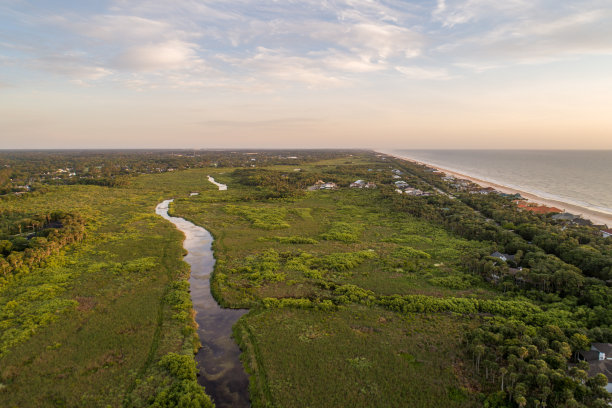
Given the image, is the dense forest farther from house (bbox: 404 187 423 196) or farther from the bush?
house (bbox: 404 187 423 196)

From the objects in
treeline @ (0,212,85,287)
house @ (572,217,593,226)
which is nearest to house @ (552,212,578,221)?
house @ (572,217,593,226)

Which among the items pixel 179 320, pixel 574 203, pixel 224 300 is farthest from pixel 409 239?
pixel 574 203

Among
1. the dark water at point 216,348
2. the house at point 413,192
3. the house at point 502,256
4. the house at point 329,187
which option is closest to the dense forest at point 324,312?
the house at point 502,256

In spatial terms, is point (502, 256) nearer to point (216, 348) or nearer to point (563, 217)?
point (563, 217)

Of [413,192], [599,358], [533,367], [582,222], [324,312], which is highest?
[413,192]

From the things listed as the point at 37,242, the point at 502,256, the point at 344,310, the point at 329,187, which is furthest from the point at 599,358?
the point at 329,187

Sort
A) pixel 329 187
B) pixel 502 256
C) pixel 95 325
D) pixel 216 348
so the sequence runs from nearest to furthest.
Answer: pixel 216 348, pixel 95 325, pixel 502 256, pixel 329 187
